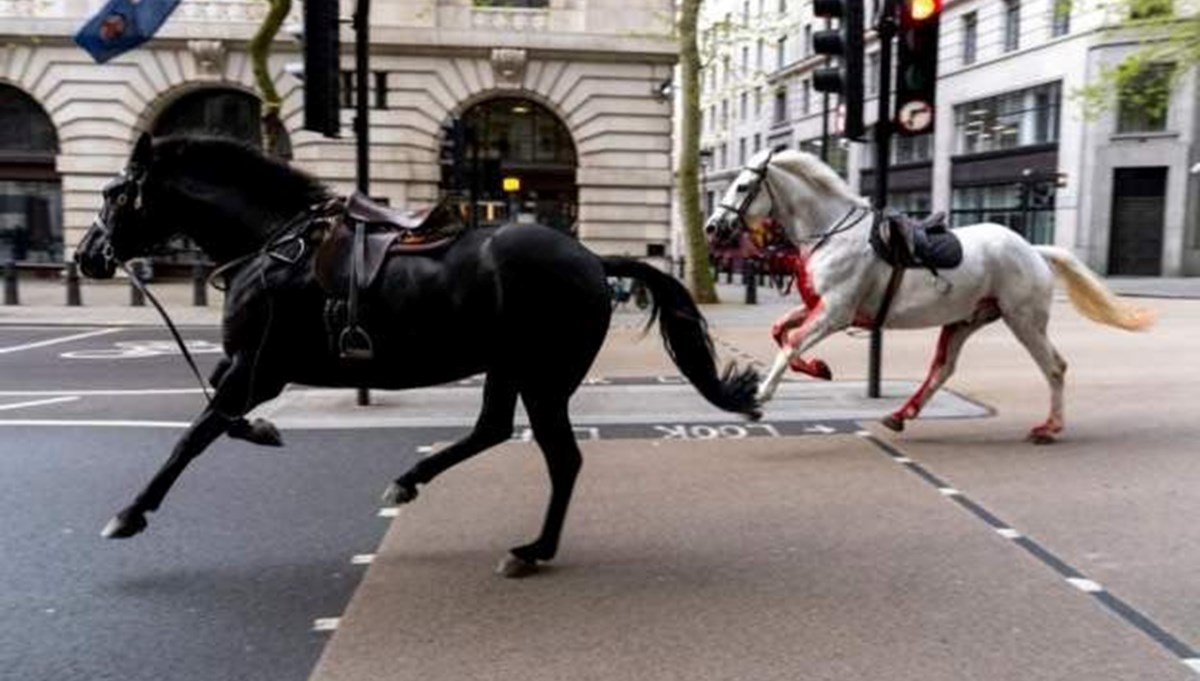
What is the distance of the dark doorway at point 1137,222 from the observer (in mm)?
38219

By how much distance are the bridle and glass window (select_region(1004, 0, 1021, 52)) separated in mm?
38735

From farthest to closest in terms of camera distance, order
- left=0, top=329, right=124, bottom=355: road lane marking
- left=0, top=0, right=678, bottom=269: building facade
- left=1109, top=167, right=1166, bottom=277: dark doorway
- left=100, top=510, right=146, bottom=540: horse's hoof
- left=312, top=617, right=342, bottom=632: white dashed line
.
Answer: left=1109, top=167, right=1166, bottom=277: dark doorway < left=0, top=0, right=678, bottom=269: building facade < left=0, top=329, right=124, bottom=355: road lane marking < left=100, top=510, right=146, bottom=540: horse's hoof < left=312, top=617, right=342, bottom=632: white dashed line

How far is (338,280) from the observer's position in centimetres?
482

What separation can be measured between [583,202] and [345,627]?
25042 mm

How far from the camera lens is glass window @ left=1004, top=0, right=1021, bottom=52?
4194cm

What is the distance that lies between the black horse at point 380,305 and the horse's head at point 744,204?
9.37ft

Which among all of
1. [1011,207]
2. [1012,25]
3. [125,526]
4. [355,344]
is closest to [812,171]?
[355,344]

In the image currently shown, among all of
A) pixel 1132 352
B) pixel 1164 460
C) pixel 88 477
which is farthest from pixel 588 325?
pixel 1132 352

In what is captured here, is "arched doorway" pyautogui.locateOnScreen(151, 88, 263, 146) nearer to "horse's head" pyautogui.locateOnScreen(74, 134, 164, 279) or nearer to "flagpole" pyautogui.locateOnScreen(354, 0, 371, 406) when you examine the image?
"flagpole" pyautogui.locateOnScreen(354, 0, 371, 406)

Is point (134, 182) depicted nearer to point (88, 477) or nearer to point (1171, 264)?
point (88, 477)

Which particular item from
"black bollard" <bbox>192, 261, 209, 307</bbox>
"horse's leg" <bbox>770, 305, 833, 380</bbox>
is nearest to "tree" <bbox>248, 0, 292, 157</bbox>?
"black bollard" <bbox>192, 261, 209, 307</bbox>

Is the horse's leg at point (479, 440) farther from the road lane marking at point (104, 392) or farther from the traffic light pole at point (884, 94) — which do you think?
the road lane marking at point (104, 392)

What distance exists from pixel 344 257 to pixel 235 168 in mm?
823

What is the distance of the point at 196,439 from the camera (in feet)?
15.5
